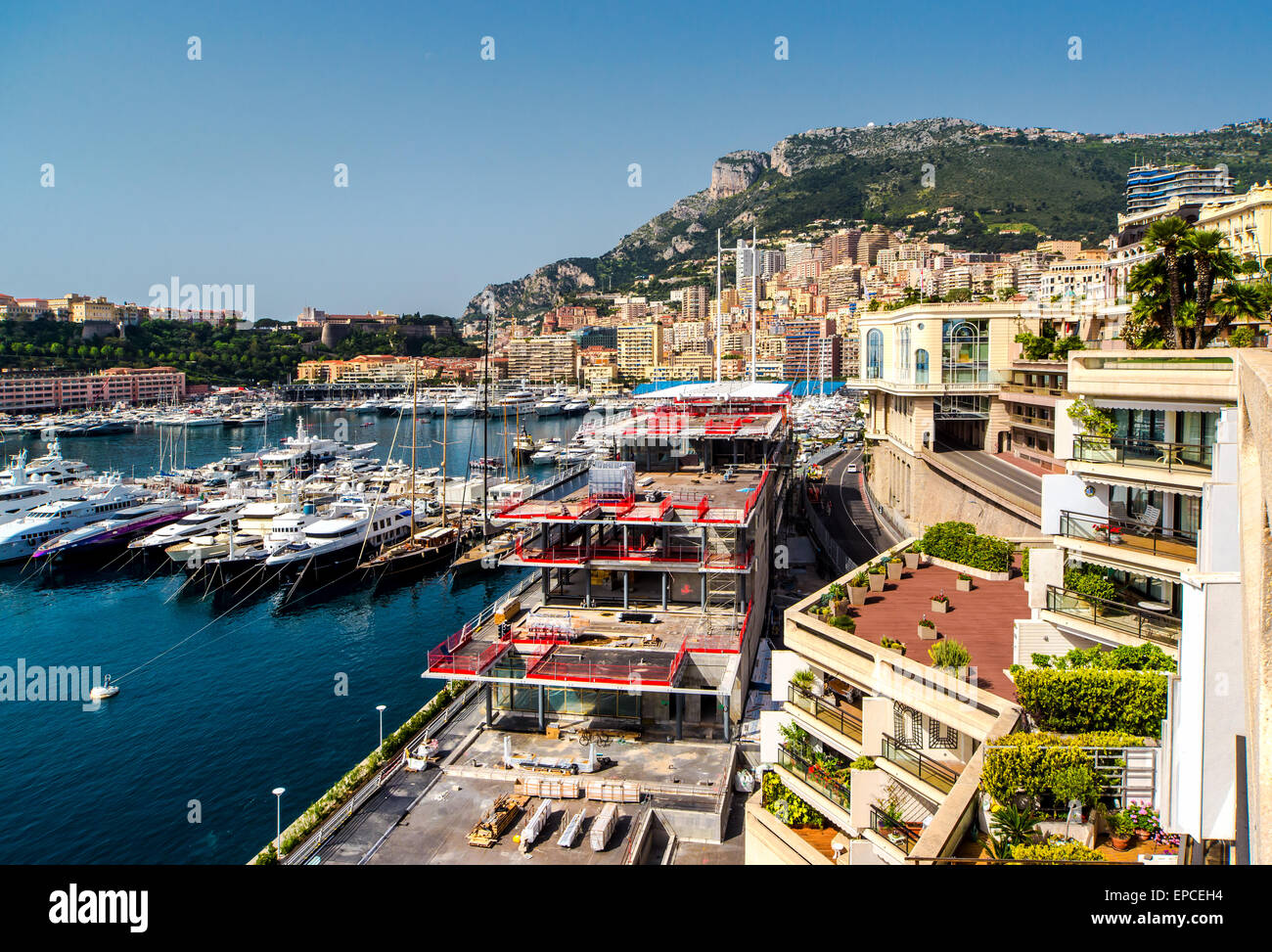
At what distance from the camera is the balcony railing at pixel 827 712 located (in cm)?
1098

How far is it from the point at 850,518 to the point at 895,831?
28578 millimetres

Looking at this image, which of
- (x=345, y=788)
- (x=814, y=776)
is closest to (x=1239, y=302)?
(x=814, y=776)

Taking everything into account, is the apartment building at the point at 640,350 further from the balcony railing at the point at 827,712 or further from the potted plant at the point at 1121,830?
the potted plant at the point at 1121,830

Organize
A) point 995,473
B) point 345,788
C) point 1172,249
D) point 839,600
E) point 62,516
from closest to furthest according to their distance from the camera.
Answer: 1. point 839,600
2. point 1172,249
3. point 345,788
4. point 995,473
5. point 62,516

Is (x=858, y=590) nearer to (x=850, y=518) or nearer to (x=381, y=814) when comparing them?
(x=381, y=814)

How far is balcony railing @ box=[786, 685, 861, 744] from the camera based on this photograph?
1098cm

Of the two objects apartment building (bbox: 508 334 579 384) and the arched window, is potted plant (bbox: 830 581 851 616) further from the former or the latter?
apartment building (bbox: 508 334 579 384)

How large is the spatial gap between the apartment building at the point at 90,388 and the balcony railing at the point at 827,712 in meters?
133

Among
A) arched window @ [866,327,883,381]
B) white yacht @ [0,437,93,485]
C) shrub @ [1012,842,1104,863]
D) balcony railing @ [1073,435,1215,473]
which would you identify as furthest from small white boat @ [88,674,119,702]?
white yacht @ [0,437,93,485]

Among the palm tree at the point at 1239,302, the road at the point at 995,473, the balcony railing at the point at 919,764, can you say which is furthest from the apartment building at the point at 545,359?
the balcony railing at the point at 919,764

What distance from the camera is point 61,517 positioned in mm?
44000

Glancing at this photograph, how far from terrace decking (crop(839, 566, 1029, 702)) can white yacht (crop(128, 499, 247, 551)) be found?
38138 millimetres
